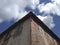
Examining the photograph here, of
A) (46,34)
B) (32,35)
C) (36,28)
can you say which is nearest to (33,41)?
(32,35)

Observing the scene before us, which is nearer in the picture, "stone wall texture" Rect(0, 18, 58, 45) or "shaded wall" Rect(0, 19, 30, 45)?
"stone wall texture" Rect(0, 18, 58, 45)

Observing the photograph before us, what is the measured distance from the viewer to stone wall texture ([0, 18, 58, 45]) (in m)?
13.5

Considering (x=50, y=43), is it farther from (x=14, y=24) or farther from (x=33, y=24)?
(x=14, y=24)

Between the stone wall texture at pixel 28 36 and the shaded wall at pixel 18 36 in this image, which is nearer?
the stone wall texture at pixel 28 36

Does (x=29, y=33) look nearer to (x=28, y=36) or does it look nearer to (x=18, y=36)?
(x=28, y=36)

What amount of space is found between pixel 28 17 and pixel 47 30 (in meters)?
2.05

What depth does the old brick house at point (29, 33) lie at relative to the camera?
13602mm

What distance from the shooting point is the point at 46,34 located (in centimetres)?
1532

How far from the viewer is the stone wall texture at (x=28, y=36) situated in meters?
13.5

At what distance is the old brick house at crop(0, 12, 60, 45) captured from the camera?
13602mm

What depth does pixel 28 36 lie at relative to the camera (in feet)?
44.2

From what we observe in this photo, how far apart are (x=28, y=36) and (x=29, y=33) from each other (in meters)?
0.25

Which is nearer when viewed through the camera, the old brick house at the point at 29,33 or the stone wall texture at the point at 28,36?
the stone wall texture at the point at 28,36

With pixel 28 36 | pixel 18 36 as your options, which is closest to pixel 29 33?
pixel 28 36
